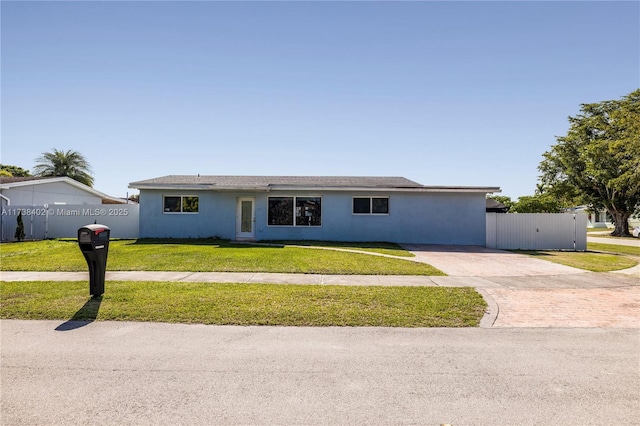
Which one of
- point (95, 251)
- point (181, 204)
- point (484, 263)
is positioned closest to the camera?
point (95, 251)

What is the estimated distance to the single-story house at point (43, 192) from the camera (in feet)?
68.4

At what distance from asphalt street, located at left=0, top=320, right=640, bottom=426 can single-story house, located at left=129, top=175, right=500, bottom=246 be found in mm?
13172

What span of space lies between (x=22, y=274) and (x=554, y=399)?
1179 centimetres

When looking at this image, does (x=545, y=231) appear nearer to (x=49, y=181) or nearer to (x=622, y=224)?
(x=622, y=224)

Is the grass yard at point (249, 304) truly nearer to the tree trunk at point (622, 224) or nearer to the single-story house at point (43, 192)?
the single-story house at point (43, 192)

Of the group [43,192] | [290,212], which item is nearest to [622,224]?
[290,212]

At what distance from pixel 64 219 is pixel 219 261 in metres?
14.1

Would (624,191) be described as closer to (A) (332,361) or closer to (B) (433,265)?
(B) (433,265)

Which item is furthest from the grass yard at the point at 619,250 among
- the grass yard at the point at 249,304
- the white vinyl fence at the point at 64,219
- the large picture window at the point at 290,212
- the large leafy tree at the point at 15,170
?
the large leafy tree at the point at 15,170

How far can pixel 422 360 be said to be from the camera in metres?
4.25

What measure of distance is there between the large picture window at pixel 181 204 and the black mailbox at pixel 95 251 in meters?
12.5

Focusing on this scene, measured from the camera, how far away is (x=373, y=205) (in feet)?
61.5

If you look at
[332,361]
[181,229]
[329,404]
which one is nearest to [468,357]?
[332,361]

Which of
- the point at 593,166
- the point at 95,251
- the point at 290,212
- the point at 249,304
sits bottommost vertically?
the point at 249,304
